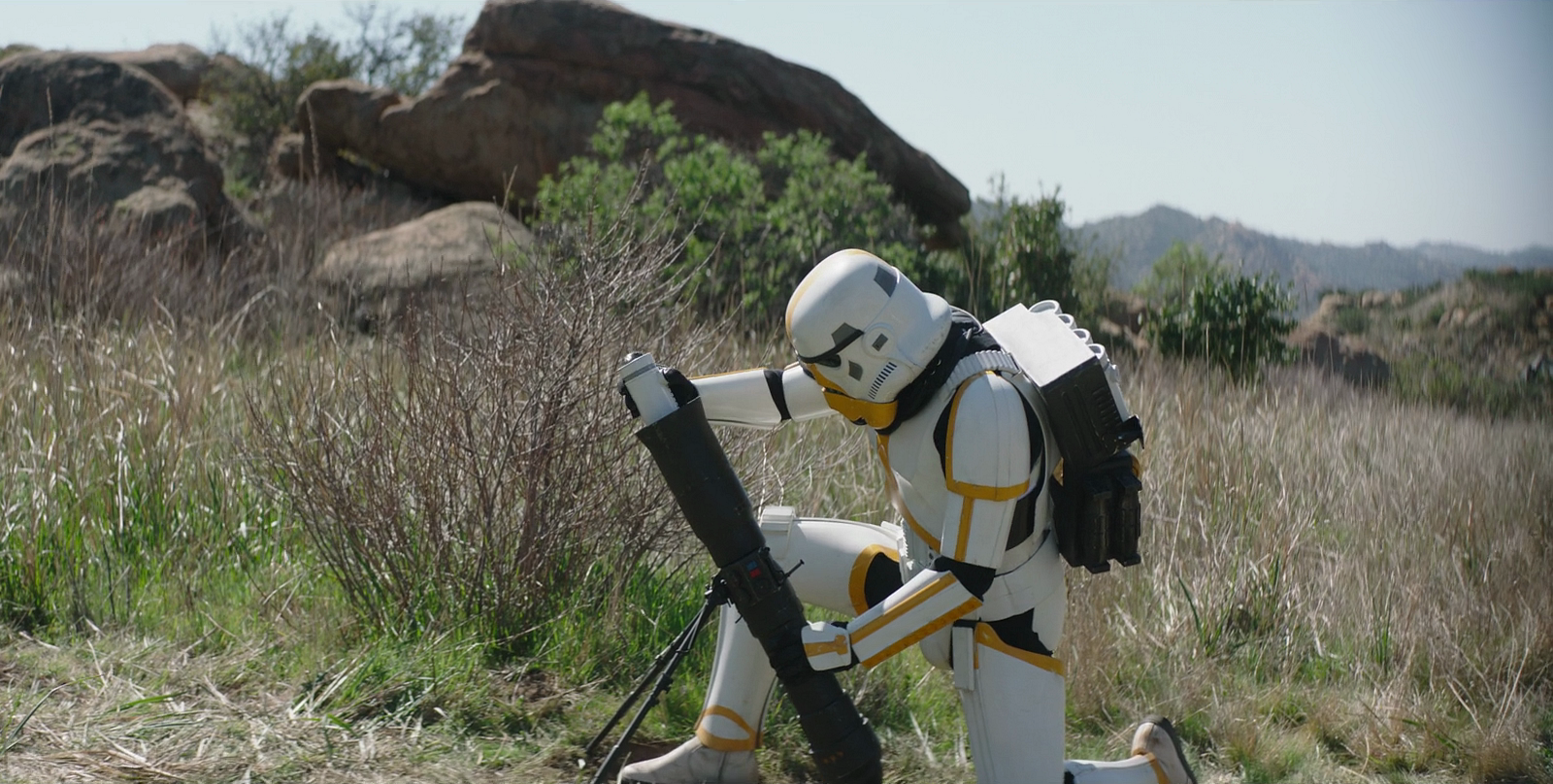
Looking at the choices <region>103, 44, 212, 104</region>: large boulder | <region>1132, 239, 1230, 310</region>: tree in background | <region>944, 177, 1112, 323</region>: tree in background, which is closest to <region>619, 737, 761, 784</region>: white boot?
<region>1132, 239, 1230, 310</region>: tree in background

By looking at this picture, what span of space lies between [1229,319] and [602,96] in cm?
964

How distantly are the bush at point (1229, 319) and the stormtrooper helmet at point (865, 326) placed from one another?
5063mm

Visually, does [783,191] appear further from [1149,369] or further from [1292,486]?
[1292,486]

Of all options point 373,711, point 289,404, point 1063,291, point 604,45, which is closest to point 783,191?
point 1063,291

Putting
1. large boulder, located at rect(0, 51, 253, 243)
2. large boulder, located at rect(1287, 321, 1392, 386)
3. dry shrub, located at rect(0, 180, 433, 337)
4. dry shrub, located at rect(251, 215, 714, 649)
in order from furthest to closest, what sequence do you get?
large boulder, located at rect(0, 51, 253, 243) → large boulder, located at rect(1287, 321, 1392, 386) → dry shrub, located at rect(0, 180, 433, 337) → dry shrub, located at rect(251, 215, 714, 649)

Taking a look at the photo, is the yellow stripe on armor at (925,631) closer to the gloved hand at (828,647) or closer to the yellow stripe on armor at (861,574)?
the gloved hand at (828,647)

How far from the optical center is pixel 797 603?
3.01 metres

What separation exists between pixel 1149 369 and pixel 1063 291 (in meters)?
5.82

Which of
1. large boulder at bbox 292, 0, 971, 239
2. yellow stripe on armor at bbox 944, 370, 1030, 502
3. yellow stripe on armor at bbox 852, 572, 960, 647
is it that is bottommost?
yellow stripe on armor at bbox 852, 572, 960, 647

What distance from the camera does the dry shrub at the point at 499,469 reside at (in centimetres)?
422

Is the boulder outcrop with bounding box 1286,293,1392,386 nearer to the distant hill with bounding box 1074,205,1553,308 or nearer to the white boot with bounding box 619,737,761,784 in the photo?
the distant hill with bounding box 1074,205,1553,308

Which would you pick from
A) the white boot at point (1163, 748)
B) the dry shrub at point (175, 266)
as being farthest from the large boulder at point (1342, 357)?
the dry shrub at point (175, 266)

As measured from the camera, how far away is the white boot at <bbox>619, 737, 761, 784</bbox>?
3336 millimetres

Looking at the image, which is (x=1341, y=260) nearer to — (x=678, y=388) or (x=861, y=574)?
(x=861, y=574)
